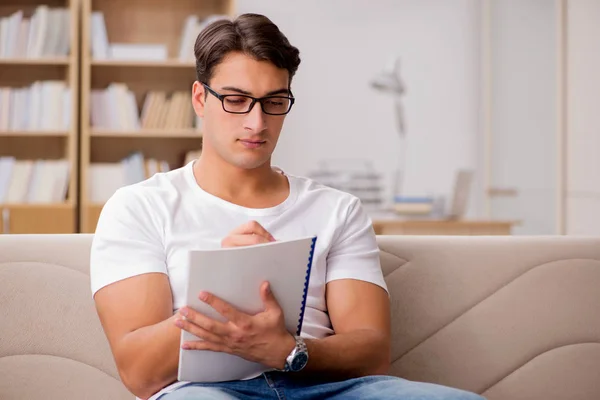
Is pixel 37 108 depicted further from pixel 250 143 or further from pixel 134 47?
pixel 250 143

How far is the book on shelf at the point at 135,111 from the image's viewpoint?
471 cm

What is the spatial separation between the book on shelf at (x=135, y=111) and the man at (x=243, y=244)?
10.1 ft

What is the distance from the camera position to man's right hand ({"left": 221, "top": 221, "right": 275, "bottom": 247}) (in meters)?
1.40

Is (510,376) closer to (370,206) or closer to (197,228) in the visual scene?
(197,228)

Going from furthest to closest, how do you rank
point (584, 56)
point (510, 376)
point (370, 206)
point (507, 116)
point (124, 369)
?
point (507, 116) → point (584, 56) → point (370, 206) → point (510, 376) → point (124, 369)

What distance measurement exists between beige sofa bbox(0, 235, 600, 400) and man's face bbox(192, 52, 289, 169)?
0.36 meters

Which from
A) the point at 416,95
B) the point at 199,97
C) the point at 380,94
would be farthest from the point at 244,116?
the point at 416,95

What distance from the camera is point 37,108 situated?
4641 mm

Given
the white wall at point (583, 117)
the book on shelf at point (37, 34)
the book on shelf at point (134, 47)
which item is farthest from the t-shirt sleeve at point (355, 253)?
the book on shelf at point (37, 34)

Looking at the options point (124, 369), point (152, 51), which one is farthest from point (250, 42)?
point (152, 51)

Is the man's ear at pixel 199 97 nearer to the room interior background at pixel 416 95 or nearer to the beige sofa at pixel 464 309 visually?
the beige sofa at pixel 464 309

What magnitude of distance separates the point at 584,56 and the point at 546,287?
2.89m

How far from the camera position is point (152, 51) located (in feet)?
15.5

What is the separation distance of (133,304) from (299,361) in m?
0.29
